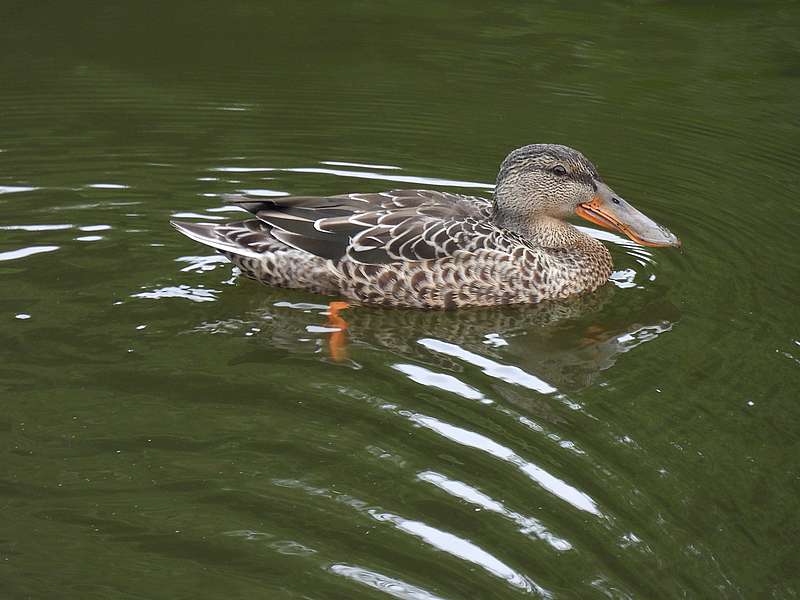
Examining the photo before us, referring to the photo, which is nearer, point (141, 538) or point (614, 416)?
point (141, 538)

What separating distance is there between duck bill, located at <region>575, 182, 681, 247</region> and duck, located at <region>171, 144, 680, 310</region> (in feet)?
0.03

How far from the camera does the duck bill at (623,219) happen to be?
26.5 feet

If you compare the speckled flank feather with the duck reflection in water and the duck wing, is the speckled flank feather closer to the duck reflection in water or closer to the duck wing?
the duck wing

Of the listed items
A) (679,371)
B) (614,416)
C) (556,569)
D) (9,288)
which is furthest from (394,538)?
(9,288)

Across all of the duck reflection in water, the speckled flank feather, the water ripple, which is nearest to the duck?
the speckled flank feather

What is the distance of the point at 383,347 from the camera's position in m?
7.02

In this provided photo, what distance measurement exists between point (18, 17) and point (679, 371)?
885 cm

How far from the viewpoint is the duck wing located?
7715mm

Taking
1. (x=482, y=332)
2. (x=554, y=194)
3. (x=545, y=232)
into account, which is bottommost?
(x=482, y=332)

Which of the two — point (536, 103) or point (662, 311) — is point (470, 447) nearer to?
point (662, 311)

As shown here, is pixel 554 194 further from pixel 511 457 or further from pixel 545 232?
pixel 511 457

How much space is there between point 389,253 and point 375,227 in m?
0.19

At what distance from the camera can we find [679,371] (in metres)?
6.85

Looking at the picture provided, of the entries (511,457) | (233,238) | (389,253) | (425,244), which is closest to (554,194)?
(425,244)
